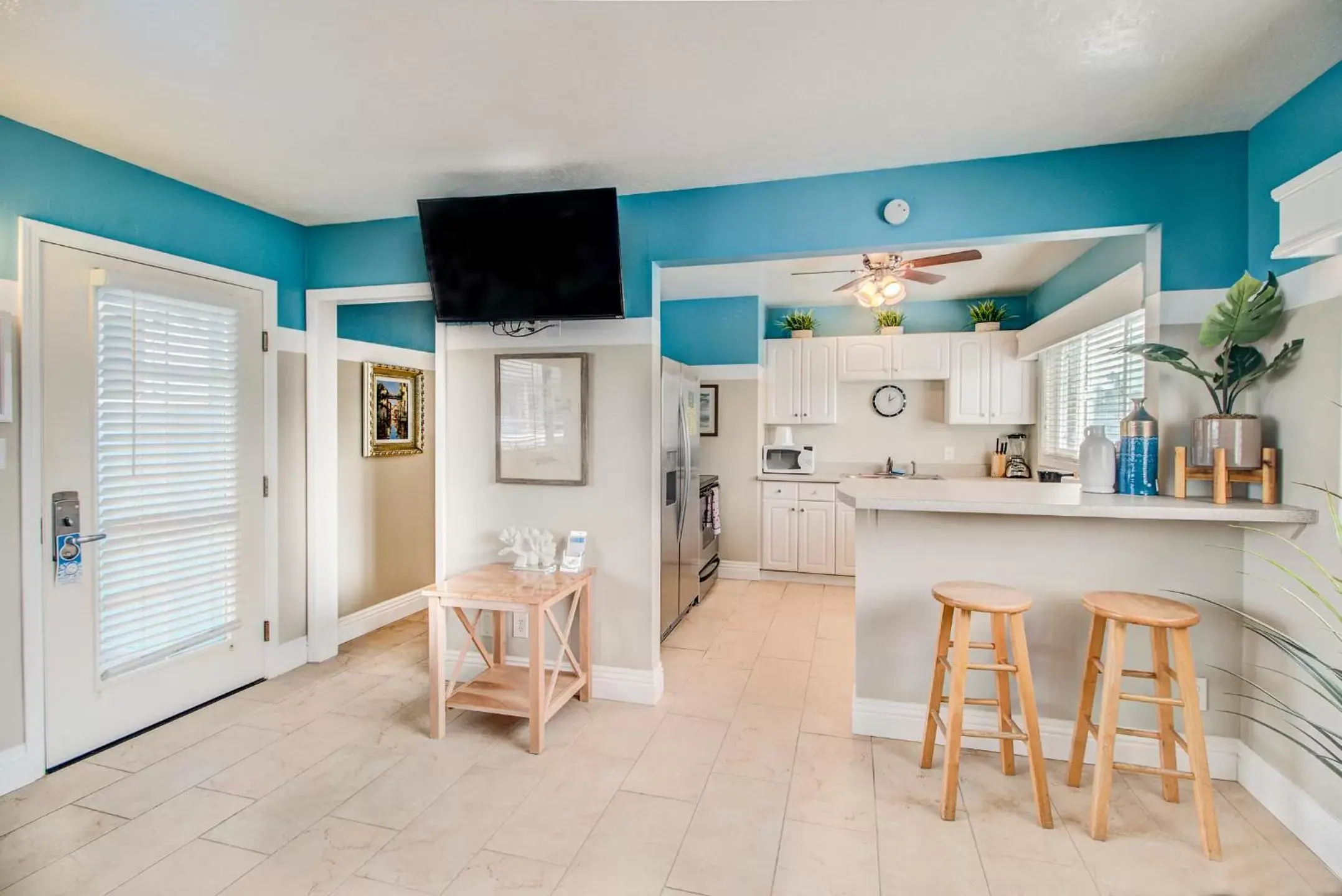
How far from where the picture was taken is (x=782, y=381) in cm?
561

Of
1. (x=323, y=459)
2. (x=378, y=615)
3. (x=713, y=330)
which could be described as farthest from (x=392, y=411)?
(x=713, y=330)

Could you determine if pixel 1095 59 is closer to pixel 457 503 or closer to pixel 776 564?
pixel 457 503

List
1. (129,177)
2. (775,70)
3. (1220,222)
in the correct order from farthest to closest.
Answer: (129,177), (1220,222), (775,70)

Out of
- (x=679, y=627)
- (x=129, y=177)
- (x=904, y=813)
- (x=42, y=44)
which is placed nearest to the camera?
(x=42, y=44)

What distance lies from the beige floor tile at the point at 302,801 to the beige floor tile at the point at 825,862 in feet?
5.12

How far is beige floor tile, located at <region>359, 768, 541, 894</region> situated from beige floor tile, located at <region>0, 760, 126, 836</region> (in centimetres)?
125

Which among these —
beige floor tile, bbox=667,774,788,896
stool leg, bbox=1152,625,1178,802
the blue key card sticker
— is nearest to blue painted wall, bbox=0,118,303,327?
the blue key card sticker

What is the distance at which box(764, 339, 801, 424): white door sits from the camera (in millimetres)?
5578

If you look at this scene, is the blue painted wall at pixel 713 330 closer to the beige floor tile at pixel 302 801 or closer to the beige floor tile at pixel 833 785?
the beige floor tile at pixel 833 785

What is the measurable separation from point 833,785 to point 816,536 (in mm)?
3065

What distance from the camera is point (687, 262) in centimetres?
304

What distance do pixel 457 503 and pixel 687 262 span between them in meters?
1.72

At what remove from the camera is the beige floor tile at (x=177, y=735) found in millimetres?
2512

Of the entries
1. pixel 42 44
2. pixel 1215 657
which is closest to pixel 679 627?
pixel 1215 657
